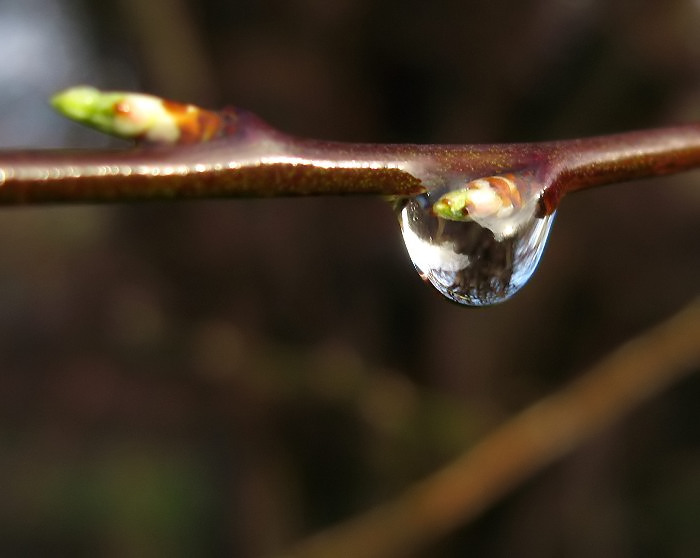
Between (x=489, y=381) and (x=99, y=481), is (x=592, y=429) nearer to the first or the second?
(x=489, y=381)

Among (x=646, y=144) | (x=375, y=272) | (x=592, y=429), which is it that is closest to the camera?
(x=646, y=144)

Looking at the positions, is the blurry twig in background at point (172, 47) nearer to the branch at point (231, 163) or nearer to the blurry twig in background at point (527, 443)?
the blurry twig in background at point (527, 443)

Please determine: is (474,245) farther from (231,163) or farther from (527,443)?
(527,443)

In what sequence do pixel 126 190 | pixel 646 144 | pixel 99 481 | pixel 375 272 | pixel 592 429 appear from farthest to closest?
pixel 99 481
pixel 375 272
pixel 592 429
pixel 646 144
pixel 126 190

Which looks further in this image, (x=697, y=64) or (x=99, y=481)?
(x=99, y=481)

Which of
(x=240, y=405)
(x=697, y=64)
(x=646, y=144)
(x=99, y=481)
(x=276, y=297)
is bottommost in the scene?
(x=646, y=144)

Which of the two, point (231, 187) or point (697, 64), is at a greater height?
point (697, 64)

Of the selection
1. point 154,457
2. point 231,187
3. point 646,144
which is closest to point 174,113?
point 231,187

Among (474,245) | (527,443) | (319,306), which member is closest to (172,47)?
(319,306)
